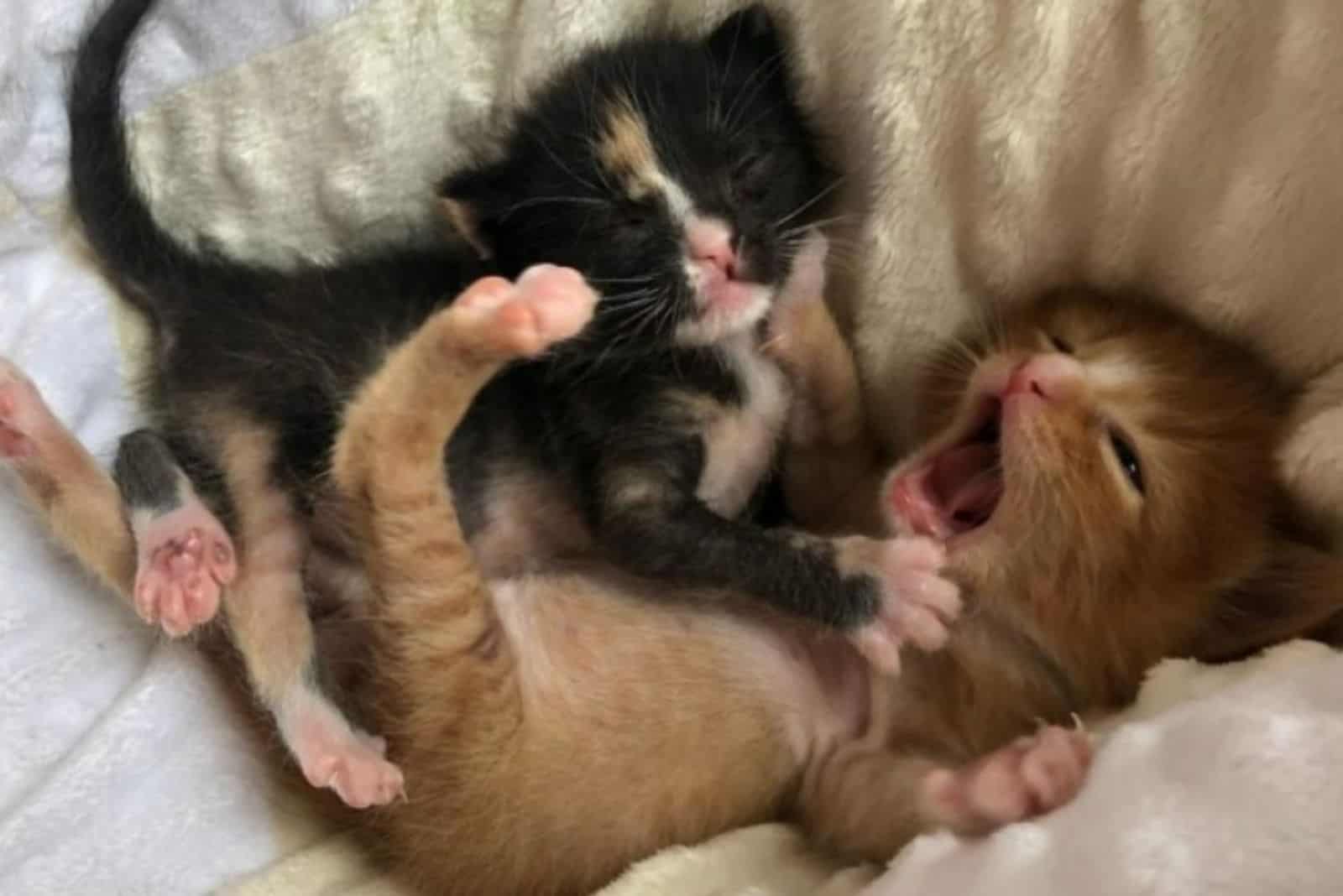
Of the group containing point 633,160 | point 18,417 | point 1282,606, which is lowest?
point 1282,606

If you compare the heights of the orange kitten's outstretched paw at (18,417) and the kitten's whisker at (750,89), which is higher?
the kitten's whisker at (750,89)

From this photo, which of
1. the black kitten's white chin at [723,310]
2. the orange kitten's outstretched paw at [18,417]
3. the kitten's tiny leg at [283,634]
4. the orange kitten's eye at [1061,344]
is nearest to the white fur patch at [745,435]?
the black kitten's white chin at [723,310]

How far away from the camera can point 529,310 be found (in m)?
1.22

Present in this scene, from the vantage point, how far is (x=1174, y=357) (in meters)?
1.42

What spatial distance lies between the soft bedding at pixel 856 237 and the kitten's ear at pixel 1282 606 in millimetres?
69

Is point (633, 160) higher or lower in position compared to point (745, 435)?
higher

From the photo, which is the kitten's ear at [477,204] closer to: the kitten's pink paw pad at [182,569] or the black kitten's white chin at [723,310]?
the black kitten's white chin at [723,310]

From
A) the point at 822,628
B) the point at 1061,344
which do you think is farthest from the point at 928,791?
the point at 1061,344

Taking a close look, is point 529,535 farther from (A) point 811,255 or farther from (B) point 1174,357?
(B) point 1174,357

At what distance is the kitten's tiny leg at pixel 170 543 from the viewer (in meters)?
1.41

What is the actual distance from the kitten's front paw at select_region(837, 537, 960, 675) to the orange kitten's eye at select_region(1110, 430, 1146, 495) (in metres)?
0.19

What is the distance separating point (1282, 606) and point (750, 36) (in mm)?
810

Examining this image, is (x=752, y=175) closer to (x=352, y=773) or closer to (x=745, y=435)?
(x=745, y=435)

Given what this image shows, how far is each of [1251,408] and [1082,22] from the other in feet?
1.34
